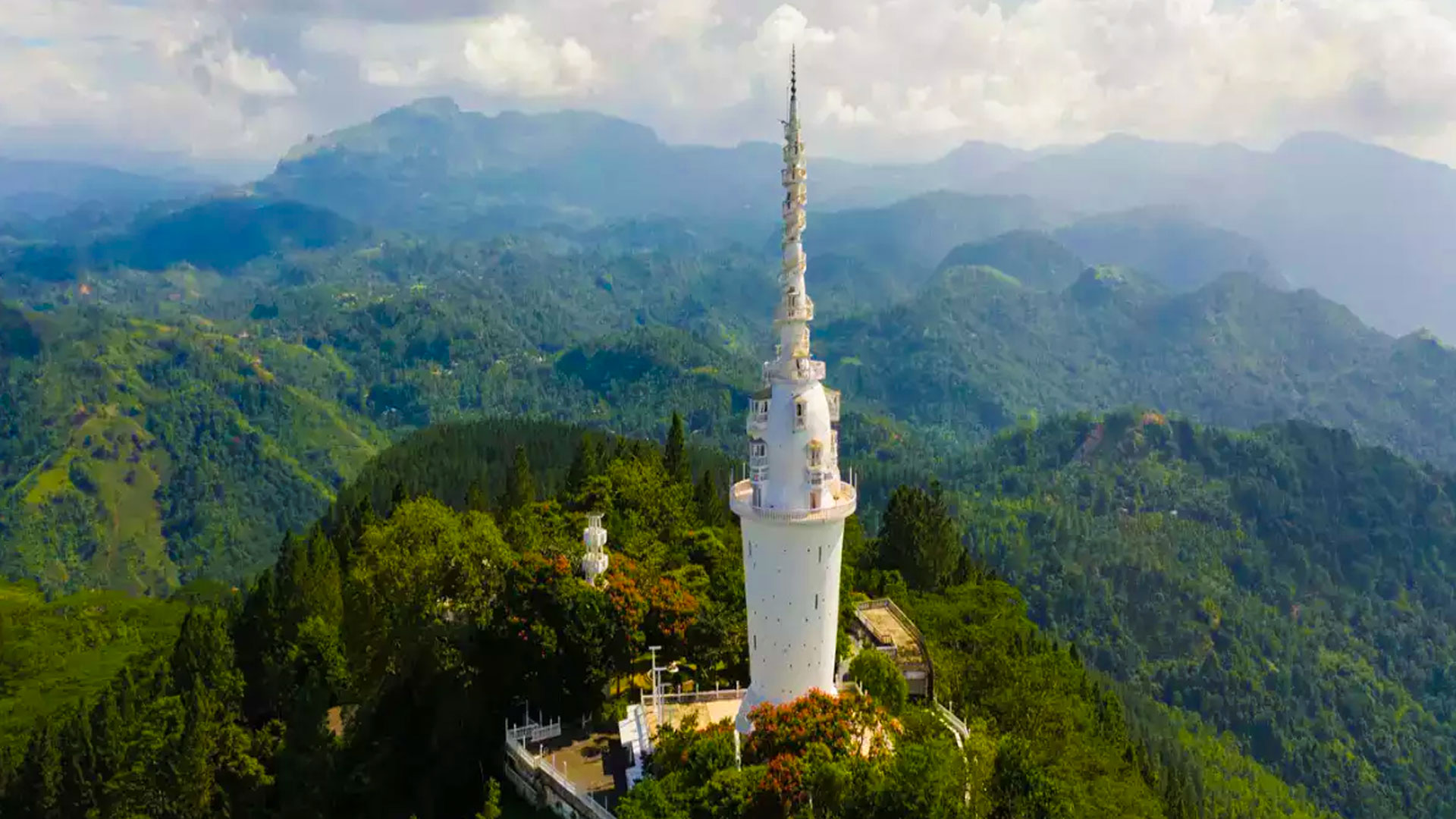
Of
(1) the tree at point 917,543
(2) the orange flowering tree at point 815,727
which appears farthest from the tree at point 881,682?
(1) the tree at point 917,543

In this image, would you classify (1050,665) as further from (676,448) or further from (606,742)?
(676,448)

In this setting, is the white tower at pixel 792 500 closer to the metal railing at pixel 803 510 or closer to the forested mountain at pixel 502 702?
the metal railing at pixel 803 510

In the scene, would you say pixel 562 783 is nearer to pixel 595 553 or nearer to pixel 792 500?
pixel 595 553

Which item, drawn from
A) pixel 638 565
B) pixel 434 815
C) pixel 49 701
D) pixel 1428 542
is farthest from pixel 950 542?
pixel 1428 542

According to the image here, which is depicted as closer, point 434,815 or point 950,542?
point 434,815

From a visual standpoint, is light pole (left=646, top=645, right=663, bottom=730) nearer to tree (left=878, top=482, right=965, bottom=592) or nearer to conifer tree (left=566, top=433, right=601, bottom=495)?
tree (left=878, top=482, right=965, bottom=592)
